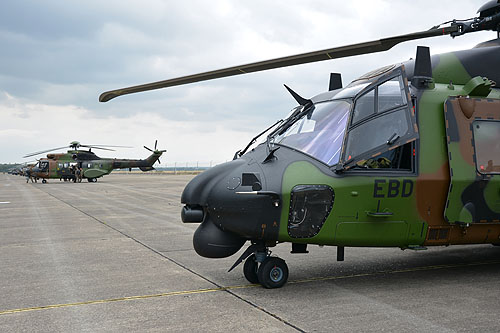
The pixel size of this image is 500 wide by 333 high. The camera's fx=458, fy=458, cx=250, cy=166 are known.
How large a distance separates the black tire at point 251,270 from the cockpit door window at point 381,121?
1.69m

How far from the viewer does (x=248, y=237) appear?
5.29m

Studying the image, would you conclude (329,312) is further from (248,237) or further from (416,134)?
(416,134)

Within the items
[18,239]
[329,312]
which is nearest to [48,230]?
[18,239]

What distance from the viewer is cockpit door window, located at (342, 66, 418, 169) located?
5195mm

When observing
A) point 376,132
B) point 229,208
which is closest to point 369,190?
point 376,132

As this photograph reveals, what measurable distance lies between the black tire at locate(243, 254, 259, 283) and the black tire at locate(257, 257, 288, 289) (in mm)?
243

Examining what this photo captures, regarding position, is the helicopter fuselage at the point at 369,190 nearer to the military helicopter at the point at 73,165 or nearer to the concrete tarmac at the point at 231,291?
the concrete tarmac at the point at 231,291

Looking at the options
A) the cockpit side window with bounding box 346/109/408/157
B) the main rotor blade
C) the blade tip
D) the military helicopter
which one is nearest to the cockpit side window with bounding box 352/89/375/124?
the cockpit side window with bounding box 346/109/408/157

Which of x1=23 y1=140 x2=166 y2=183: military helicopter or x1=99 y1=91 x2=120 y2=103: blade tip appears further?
x1=23 y1=140 x2=166 y2=183: military helicopter

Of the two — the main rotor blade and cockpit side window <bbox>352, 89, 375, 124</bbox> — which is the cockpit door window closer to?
cockpit side window <bbox>352, 89, 375, 124</bbox>

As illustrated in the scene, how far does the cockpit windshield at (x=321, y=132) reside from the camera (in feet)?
17.6

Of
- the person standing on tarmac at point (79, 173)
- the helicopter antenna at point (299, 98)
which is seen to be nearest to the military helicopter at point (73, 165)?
the person standing on tarmac at point (79, 173)

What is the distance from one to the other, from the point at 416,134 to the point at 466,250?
4.27 meters

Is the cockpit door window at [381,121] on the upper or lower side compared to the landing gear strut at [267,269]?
upper
